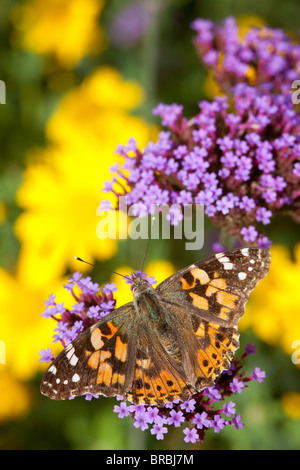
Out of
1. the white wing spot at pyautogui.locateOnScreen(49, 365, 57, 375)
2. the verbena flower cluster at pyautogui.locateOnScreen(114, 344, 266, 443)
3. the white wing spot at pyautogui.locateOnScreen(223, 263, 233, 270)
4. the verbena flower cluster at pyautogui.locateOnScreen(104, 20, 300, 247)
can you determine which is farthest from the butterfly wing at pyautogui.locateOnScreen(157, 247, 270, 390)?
the white wing spot at pyautogui.locateOnScreen(49, 365, 57, 375)

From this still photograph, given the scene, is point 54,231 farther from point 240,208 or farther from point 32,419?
point 240,208

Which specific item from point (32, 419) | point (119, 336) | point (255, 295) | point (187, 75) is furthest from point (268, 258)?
point (187, 75)

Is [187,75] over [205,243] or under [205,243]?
over

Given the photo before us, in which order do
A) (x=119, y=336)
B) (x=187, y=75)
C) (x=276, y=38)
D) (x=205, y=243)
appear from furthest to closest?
(x=187, y=75)
(x=205, y=243)
(x=276, y=38)
(x=119, y=336)

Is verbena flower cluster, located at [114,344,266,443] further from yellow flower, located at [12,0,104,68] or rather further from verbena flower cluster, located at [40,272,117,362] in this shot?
yellow flower, located at [12,0,104,68]

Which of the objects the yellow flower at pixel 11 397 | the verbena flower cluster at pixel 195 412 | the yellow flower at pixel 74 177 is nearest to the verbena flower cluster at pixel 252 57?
the yellow flower at pixel 74 177

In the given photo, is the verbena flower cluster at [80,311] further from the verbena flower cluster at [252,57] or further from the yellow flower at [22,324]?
the verbena flower cluster at [252,57]
